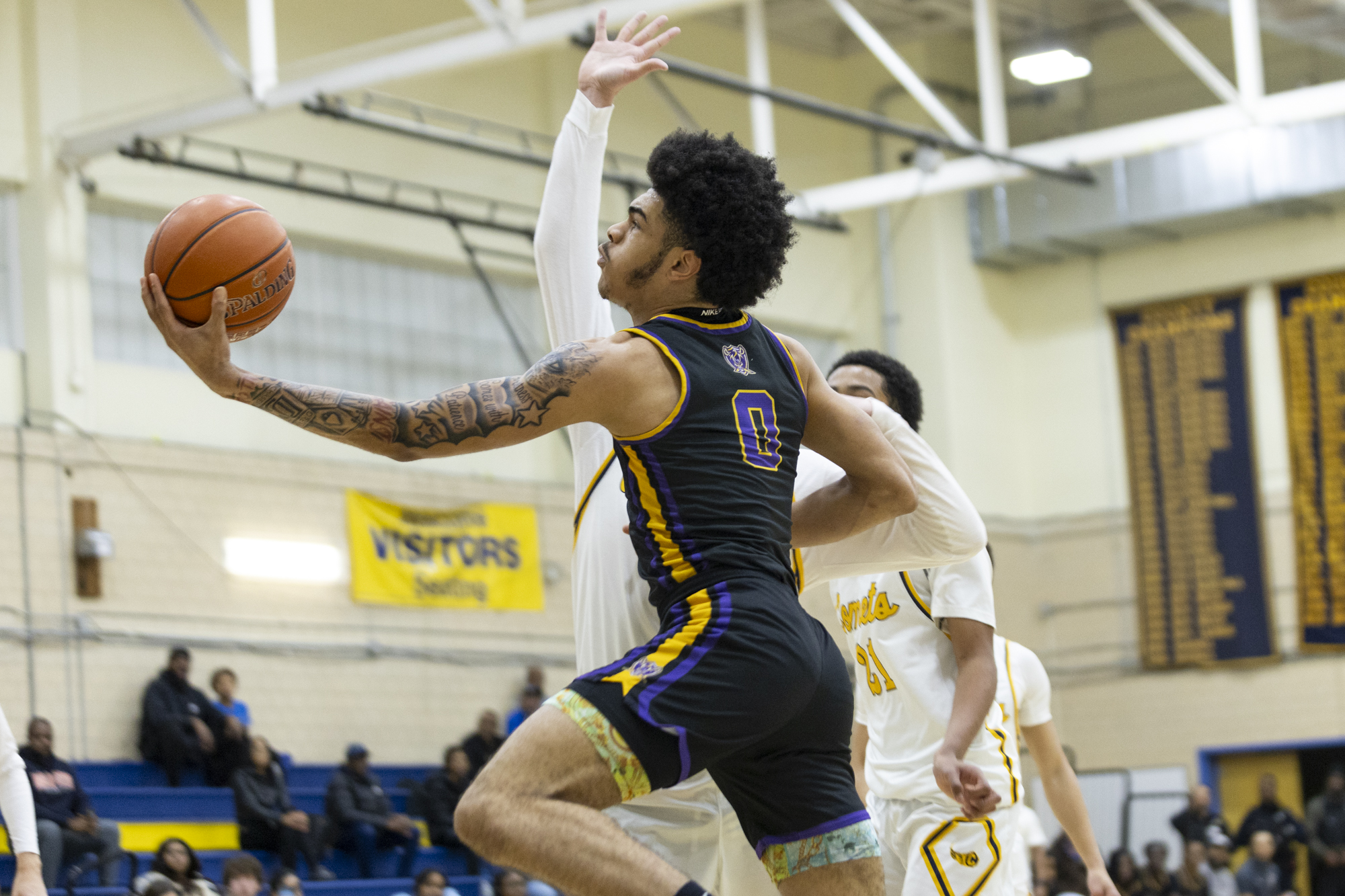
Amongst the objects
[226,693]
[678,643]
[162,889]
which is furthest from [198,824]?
[678,643]

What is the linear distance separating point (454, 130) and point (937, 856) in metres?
12.8

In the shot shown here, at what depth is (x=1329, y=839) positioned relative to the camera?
1642 cm

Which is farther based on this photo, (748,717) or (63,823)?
(63,823)

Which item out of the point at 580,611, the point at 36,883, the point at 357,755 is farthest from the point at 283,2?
the point at 580,611

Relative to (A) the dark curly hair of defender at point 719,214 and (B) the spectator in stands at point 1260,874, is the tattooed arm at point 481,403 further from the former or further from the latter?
(B) the spectator in stands at point 1260,874

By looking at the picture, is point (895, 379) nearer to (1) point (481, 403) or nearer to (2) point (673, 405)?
(2) point (673, 405)

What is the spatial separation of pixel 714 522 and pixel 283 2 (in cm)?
1362

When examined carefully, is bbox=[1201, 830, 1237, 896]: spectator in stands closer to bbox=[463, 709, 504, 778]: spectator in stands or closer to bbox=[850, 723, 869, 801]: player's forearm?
bbox=[463, 709, 504, 778]: spectator in stands

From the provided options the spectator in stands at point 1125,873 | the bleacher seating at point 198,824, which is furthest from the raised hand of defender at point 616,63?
the spectator in stands at point 1125,873

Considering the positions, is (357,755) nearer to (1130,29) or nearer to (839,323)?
(839,323)

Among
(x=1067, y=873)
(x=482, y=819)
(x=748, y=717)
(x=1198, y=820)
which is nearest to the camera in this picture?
(x=482, y=819)

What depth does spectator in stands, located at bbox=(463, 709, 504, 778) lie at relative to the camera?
1453cm

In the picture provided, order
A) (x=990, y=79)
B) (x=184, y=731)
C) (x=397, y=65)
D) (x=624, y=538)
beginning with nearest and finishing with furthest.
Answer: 1. (x=624, y=538)
2. (x=397, y=65)
3. (x=184, y=731)
4. (x=990, y=79)

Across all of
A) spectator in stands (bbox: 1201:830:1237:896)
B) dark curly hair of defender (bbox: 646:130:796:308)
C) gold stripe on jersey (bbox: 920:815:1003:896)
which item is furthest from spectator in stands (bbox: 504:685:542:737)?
dark curly hair of defender (bbox: 646:130:796:308)
